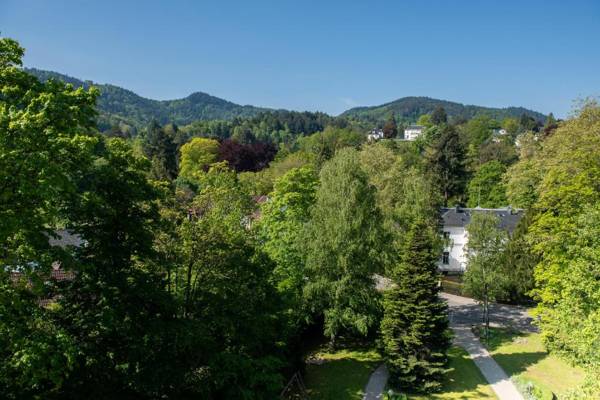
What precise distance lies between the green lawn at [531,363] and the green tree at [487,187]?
32537 mm

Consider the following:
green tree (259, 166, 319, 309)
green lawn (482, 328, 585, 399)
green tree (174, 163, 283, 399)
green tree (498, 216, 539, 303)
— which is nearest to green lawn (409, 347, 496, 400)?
green lawn (482, 328, 585, 399)

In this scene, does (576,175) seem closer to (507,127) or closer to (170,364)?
(170,364)

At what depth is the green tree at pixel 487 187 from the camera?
181 ft

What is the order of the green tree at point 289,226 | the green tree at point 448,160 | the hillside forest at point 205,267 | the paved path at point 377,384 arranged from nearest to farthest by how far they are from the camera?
1. the hillside forest at point 205,267
2. the paved path at point 377,384
3. the green tree at point 289,226
4. the green tree at point 448,160

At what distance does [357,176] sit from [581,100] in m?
15.6

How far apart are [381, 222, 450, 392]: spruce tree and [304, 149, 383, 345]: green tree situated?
5.74 ft

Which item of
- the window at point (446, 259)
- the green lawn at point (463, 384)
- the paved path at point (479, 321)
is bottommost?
the green lawn at point (463, 384)

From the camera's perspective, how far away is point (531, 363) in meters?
21.3

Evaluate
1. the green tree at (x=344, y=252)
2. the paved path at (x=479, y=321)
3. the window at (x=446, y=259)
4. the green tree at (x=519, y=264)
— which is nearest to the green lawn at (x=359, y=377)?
the paved path at (x=479, y=321)

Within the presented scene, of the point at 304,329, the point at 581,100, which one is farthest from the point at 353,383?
the point at 581,100

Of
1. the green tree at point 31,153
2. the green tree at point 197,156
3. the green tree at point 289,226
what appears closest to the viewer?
the green tree at point 31,153

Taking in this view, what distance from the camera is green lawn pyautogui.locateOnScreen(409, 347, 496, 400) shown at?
59.7ft

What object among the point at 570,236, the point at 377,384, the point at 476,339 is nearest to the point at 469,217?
the point at 476,339

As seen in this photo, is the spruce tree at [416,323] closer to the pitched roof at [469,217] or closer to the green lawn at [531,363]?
the green lawn at [531,363]
